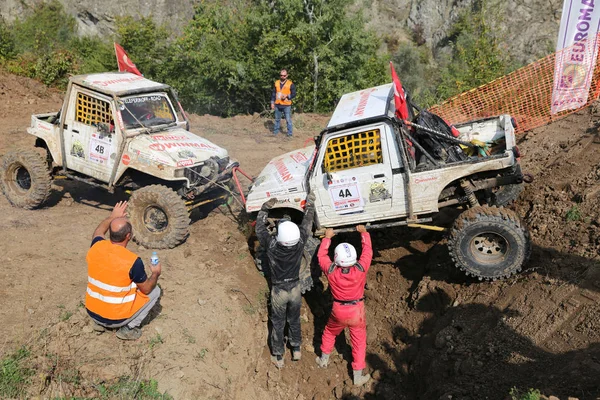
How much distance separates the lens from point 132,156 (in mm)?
7875

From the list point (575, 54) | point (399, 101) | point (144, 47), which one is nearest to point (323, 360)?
point (399, 101)

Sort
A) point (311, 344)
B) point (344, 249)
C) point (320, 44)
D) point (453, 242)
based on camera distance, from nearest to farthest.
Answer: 1. point (344, 249)
2. point (453, 242)
3. point (311, 344)
4. point (320, 44)

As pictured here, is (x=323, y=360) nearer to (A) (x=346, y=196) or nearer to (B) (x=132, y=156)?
(A) (x=346, y=196)

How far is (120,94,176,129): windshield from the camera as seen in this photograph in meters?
8.16

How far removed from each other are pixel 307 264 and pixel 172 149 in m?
2.79

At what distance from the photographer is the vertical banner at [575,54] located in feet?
29.7

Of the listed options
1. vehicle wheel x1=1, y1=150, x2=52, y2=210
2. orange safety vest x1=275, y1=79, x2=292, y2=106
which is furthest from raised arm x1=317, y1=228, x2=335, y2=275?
orange safety vest x1=275, y1=79, x2=292, y2=106

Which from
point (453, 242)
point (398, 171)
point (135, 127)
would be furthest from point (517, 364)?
point (135, 127)

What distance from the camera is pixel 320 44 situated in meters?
17.8

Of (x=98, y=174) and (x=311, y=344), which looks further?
(x=98, y=174)

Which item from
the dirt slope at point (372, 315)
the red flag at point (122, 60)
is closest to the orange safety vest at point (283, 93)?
the red flag at point (122, 60)

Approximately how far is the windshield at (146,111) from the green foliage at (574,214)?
6.33m

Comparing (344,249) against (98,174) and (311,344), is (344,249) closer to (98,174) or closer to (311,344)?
(311,344)

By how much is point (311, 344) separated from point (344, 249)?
6.17 feet
